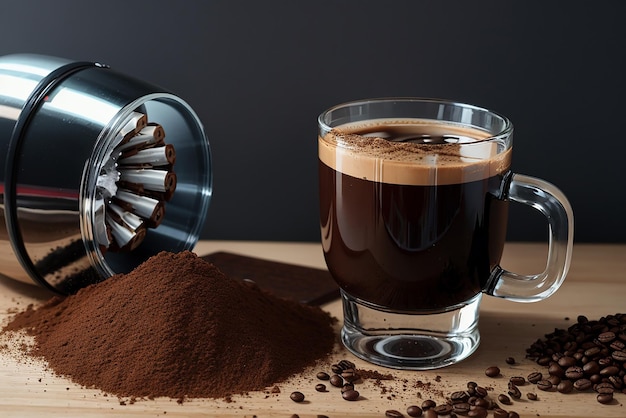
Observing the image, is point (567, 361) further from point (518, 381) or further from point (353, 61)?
point (353, 61)

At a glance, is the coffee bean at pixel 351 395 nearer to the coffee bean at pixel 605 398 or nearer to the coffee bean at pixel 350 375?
the coffee bean at pixel 350 375

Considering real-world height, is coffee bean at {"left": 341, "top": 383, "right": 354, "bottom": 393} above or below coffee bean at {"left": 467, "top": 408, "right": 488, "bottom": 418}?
below

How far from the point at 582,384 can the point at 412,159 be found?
0.32 metres

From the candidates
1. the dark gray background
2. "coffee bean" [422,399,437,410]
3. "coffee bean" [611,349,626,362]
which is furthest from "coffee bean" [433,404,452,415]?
the dark gray background

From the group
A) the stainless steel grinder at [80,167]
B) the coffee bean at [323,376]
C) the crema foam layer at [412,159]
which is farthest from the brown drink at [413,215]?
the stainless steel grinder at [80,167]

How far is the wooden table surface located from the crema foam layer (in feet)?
0.77

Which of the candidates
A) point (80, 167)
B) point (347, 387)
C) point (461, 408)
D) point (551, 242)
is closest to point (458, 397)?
point (461, 408)

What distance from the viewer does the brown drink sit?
3.01 ft

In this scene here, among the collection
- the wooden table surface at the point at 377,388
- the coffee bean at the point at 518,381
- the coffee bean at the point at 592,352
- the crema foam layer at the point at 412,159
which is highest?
the crema foam layer at the point at 412,159

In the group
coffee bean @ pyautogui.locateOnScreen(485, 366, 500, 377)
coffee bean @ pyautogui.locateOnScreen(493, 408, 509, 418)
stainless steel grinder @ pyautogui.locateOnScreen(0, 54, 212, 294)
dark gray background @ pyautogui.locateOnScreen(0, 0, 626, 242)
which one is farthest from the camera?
dark gray background @ pyautogui.locateOnScreen(0, 0, 626, 242)

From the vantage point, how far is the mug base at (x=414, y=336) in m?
1.00

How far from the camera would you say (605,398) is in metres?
0.91

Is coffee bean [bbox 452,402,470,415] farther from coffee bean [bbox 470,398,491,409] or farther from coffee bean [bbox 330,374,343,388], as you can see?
coffee bean [bbox 330,374,343,388]

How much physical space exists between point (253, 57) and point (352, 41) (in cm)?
17
